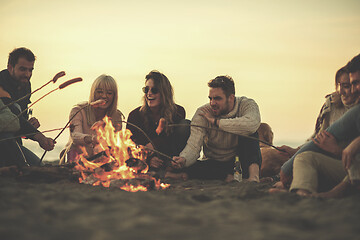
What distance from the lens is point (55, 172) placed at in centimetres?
442

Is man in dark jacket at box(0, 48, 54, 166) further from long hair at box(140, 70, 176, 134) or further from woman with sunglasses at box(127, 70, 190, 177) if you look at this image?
long hair at box(140, 70, 176, 134)

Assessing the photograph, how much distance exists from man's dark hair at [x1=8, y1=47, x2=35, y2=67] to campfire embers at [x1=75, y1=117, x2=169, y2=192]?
204 centimetres

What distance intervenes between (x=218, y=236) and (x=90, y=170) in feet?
8.87

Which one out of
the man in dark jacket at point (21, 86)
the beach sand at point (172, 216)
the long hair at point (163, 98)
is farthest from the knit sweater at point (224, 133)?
the man in dark jacket at point (21, 86)

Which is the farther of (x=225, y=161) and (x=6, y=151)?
(x=225, y=161)

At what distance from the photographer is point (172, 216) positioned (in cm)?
254

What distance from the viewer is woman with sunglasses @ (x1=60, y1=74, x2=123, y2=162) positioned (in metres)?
5.68

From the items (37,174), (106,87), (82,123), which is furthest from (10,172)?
(106,87)

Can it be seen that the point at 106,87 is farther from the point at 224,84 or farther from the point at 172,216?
the point at 172,216

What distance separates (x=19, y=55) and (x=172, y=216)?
444 cm

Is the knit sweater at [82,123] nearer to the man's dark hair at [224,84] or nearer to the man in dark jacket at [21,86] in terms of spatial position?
the man in dark jacket at [21,86]

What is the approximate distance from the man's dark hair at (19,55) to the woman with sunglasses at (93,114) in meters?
1.08

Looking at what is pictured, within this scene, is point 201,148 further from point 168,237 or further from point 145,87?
point 168,237

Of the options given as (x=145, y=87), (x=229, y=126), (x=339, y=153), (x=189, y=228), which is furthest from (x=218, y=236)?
(x=145, y=87)
